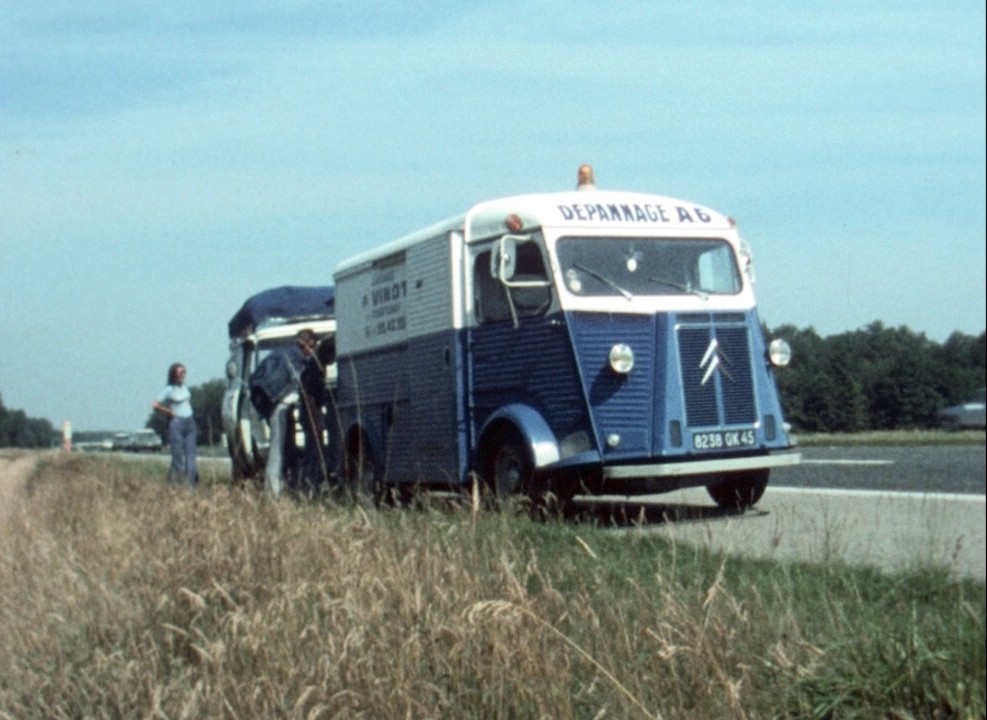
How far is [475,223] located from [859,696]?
1125cm

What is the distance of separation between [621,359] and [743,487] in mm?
1974

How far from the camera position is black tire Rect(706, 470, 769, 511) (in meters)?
15.0

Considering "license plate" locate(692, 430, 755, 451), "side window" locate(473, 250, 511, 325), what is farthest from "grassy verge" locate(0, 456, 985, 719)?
"side window" locate(473, 250, 511, 325)

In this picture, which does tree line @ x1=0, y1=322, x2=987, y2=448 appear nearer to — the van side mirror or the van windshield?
the van windshield

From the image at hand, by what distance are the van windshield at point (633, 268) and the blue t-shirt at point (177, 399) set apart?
9.91 meters

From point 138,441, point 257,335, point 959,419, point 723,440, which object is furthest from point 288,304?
point 138,441

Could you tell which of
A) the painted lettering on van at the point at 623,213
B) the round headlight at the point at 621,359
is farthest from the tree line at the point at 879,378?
the painted lettering on van at the point at 623,213

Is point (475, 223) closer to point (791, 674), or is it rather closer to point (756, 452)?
point (756, 452)

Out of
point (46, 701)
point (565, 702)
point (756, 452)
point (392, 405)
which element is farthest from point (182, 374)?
point (565, 702)

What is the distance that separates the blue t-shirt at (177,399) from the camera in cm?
2306

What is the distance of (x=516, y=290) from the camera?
14867 millimetres

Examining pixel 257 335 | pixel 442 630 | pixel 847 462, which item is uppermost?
pixel 257 335

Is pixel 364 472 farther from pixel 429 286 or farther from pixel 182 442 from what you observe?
pixel 182 442

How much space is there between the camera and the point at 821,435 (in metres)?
6.51
